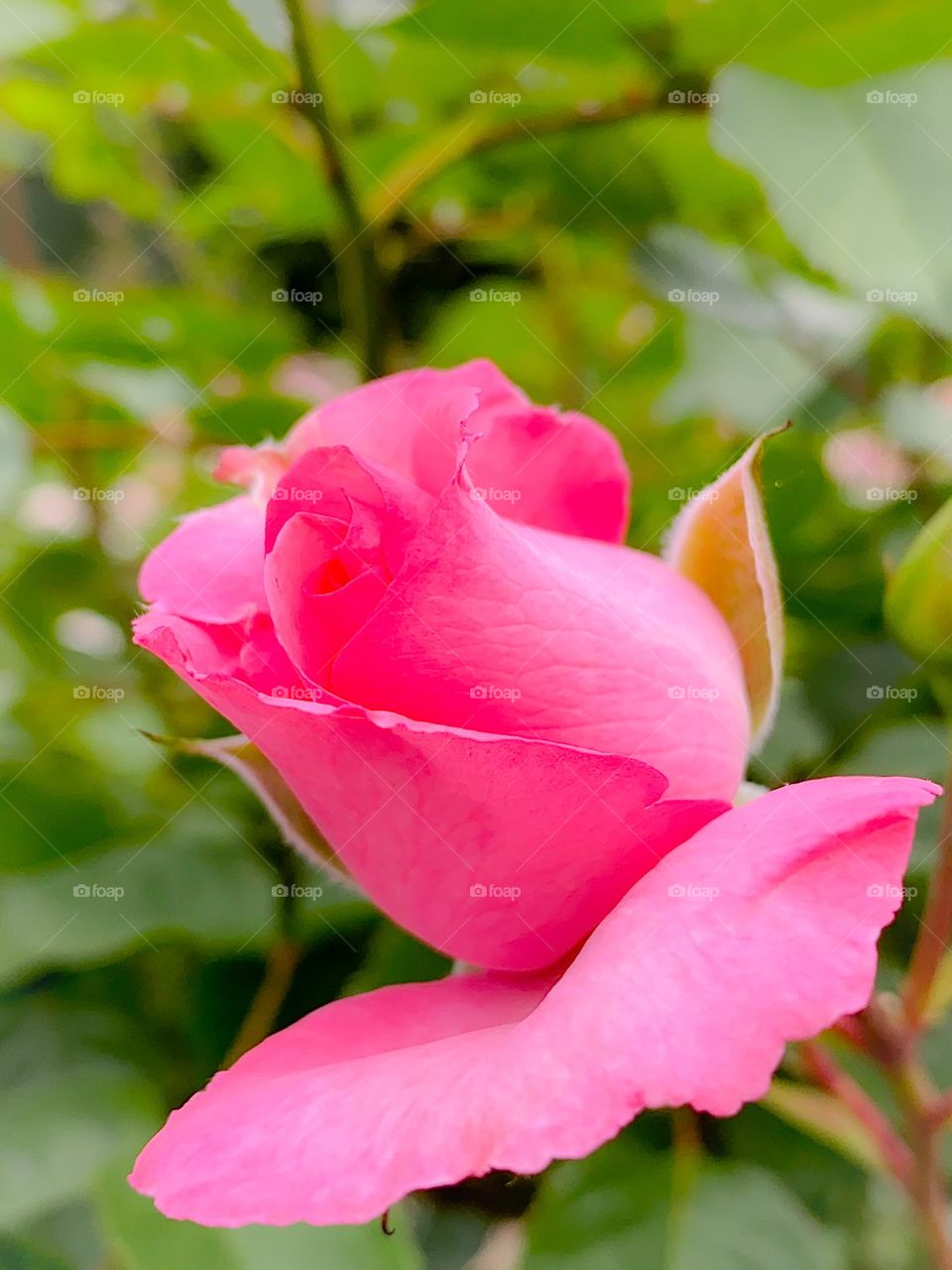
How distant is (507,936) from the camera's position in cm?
27

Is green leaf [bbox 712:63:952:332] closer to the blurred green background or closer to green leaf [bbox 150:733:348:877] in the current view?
the blurred green background

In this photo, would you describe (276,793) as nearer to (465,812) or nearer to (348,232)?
(465,812)

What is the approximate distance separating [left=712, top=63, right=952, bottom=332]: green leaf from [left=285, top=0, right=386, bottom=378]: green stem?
7.4 inches

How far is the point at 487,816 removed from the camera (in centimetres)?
25

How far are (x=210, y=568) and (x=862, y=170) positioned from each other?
0.88ft

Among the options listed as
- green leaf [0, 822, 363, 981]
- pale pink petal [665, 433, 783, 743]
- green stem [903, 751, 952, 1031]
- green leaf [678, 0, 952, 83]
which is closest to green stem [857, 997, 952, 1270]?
green stem [903, 751, 952, 1031]

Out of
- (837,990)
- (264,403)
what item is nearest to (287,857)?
(264,403)

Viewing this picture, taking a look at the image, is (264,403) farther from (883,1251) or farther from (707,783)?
(883,1251)

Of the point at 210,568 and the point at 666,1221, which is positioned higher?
the point at 210,568

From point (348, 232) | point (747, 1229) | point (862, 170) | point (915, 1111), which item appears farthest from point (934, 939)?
point (348, 232)

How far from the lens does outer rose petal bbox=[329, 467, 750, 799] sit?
239 millimetres

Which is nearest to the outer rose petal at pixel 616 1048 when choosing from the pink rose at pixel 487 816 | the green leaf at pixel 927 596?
the pink rose at pixel 487 816

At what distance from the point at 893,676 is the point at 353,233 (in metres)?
0.34

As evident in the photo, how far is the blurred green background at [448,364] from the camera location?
1.28ft
